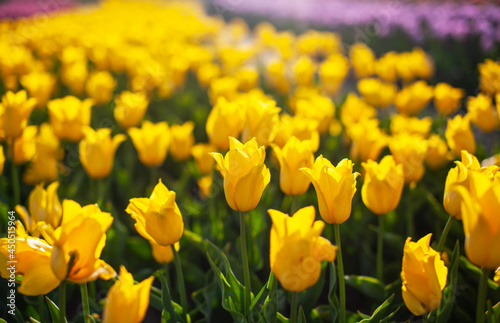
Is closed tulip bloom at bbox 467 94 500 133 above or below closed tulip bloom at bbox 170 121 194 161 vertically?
above

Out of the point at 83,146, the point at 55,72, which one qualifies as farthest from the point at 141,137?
the point at 55,72

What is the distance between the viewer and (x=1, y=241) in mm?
1131

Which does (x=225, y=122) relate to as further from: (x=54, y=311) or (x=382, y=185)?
(x=54, y=311)

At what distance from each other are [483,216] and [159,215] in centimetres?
80

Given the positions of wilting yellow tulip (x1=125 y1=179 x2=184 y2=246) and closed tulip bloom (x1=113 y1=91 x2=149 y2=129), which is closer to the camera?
wilting yellow tulip (x1=125 y1=179 x2=184 y2=246)

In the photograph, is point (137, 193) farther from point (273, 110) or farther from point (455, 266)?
point (455, 266)

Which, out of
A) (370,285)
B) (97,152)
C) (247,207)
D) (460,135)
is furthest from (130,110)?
(460,135)

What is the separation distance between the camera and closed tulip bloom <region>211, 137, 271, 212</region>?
1192mm

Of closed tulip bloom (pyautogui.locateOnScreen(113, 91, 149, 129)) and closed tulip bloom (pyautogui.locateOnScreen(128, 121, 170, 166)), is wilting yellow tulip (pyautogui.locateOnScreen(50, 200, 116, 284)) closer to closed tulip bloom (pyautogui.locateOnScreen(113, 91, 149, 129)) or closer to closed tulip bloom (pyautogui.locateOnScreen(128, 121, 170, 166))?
closed tulip bloom (pyautogui.locateOnScreen(128, 121, 170, 166))

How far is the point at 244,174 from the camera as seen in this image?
1196 millimetres

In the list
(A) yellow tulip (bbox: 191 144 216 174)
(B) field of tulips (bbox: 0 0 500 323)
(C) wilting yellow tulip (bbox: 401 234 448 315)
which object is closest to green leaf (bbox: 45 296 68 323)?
(B) field of tulips (bbox: 0 0 500 323)

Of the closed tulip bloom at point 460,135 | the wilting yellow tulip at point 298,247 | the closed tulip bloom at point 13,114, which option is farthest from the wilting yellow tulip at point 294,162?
the closed tulip bloom at point 13,114

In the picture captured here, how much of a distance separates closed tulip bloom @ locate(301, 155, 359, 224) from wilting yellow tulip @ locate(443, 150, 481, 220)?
0.91 feet

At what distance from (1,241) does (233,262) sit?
0.86m
